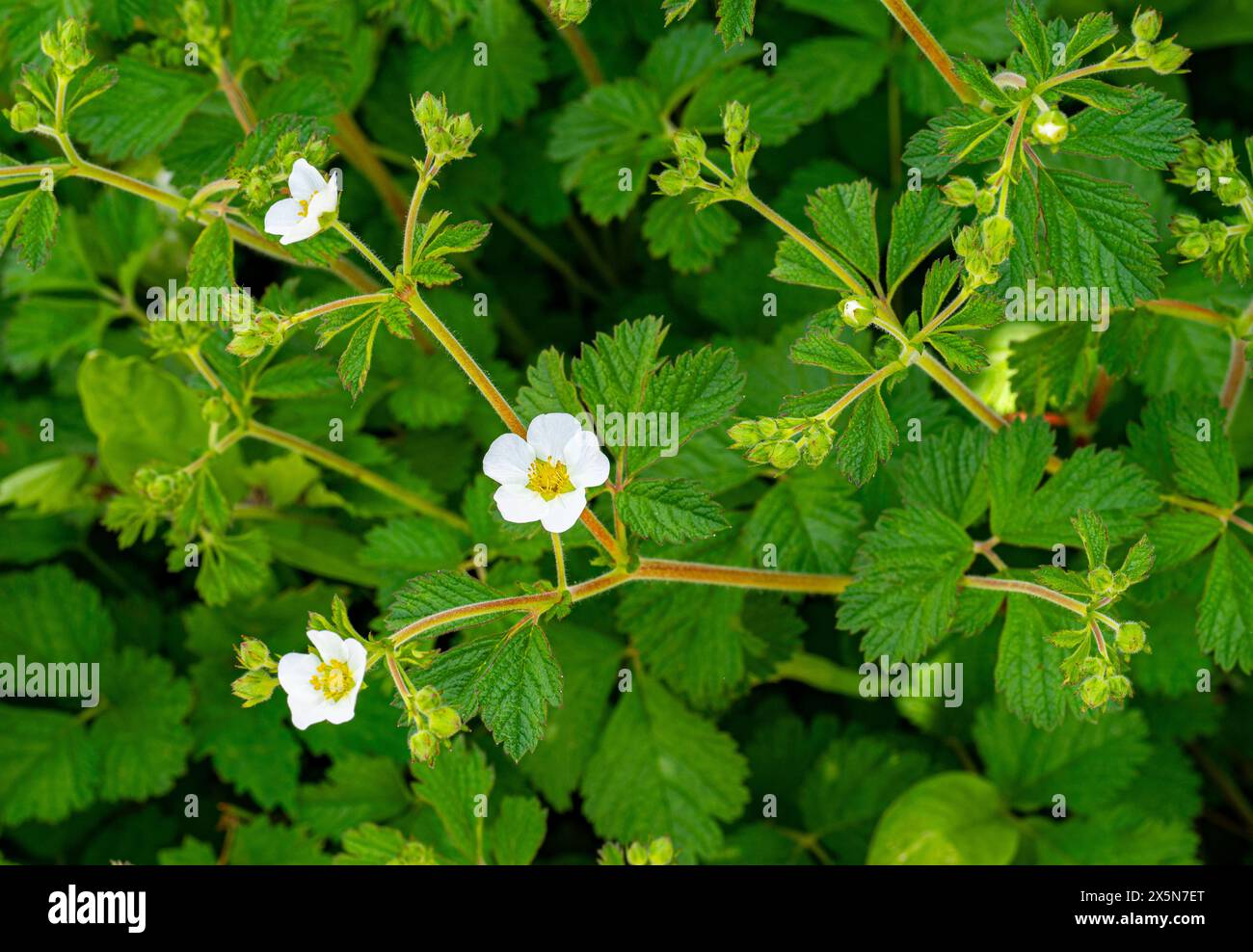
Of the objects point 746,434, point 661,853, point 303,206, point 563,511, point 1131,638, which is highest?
point 303,206

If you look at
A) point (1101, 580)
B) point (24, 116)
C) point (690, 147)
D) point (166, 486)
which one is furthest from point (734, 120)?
point (166, 486)

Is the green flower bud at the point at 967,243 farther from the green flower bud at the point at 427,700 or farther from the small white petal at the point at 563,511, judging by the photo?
the green flower bud at the point at 427,700

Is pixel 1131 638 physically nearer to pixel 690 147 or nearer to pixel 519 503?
pixel 519 503

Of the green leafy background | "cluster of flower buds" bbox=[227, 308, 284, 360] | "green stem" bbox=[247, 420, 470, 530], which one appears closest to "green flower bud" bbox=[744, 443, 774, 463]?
the green leafy background

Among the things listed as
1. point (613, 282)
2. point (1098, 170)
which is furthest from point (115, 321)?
point (1098, 170)

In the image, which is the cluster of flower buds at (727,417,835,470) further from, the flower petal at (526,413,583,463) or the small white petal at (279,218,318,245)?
the small white petal at (279,218,318,245)

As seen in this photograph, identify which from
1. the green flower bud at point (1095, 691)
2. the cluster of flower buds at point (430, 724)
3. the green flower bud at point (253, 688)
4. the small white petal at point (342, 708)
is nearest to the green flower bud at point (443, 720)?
the cluster of flower buds at point (430, 724)
